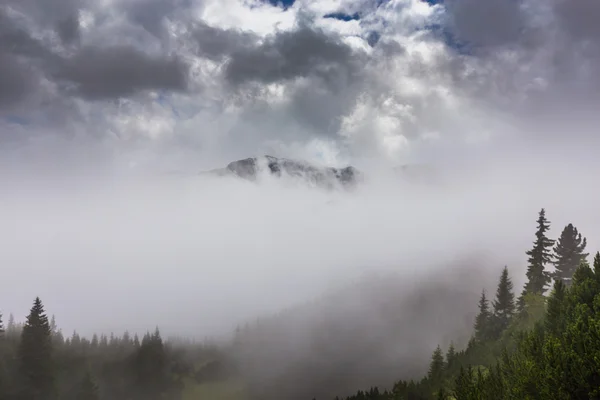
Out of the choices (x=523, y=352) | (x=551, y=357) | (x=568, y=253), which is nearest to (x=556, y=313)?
(x=523, y=352)

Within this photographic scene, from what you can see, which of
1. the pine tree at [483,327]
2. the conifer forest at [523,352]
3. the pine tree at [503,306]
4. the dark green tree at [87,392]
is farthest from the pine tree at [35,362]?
the pine tree at [503,306]

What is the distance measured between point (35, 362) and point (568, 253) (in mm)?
131460

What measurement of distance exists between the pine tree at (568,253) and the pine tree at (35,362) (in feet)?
414

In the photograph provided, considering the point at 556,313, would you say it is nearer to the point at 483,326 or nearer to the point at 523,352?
the point at 523,352

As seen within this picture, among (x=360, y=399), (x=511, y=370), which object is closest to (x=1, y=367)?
(x=360, y=399)

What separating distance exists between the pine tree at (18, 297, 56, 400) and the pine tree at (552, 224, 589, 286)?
126 meters

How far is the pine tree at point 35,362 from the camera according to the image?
4296 inches

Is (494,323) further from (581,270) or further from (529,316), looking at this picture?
(581,270)

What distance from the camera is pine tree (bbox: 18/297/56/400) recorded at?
10912cm

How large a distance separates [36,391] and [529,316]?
117852 mm

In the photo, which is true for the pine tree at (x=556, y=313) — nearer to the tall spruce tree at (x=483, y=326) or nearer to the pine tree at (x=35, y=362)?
the tall spruce tree at (x=483, y=326)

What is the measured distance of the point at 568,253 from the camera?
312ft

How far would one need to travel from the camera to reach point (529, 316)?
281ft

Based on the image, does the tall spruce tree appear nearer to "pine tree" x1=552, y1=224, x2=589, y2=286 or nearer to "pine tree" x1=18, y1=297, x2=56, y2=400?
"pine tree" x1=552, y1=224, x2=589, y2=286
